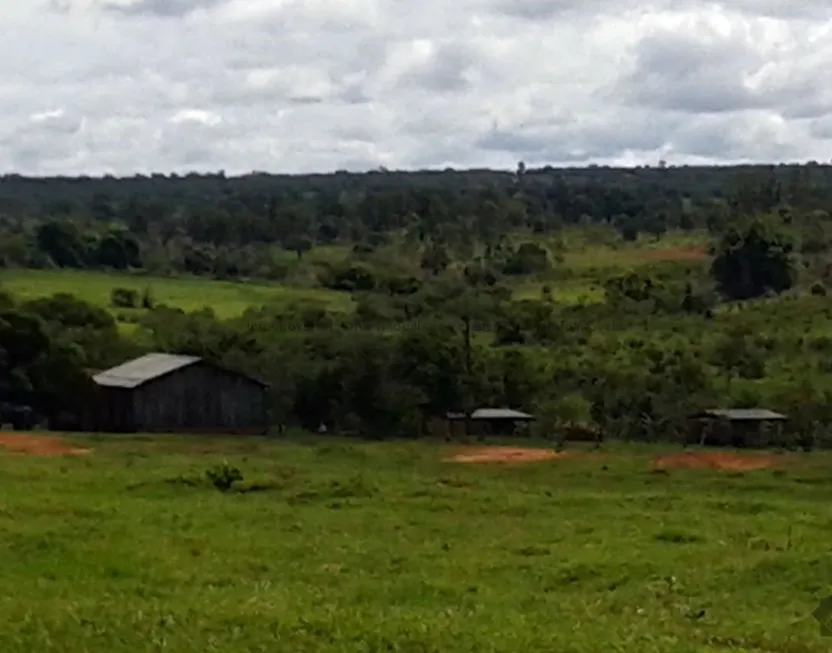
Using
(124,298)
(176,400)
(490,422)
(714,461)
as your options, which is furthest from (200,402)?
(124,298)

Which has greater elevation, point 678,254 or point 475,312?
point 678,254

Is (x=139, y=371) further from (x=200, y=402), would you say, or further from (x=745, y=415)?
(x=745, y=415)

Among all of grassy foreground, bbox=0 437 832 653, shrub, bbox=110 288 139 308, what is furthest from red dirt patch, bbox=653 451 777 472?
shrub, bbox=110 288 139 308

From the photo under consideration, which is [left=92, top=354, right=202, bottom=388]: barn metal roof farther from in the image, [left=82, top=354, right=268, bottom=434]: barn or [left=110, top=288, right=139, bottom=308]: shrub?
[left=110, top=288, right=139, bottom=308]: shrub

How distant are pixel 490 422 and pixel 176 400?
38.9 feet

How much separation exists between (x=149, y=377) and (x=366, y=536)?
102 ft

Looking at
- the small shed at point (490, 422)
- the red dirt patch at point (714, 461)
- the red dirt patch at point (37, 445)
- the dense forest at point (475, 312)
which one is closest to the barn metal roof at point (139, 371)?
the dense forest at point (475, 312)

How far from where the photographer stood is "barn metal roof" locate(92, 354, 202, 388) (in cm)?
5825

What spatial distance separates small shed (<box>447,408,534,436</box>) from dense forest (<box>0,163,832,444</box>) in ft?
4.24

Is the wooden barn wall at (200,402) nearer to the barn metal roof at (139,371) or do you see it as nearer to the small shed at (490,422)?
the barn metal roof at (139,371)

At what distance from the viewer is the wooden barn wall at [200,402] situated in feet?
193

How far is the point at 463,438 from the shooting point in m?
55.7

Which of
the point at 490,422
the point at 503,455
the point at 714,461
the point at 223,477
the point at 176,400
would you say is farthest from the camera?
the point at 176,400

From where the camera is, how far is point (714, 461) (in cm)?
4572
